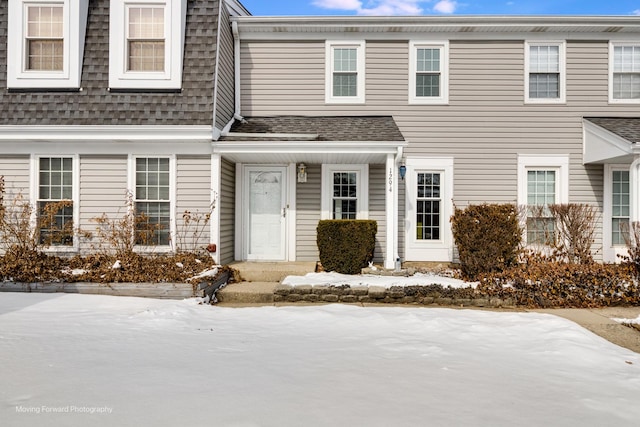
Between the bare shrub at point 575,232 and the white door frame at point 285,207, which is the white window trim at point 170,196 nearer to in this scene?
the white door frame at point 285,207

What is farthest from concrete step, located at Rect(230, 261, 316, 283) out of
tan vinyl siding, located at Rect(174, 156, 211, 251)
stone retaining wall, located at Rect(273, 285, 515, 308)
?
stone retaining wall, located at Rect(273, 285, 515, 308)

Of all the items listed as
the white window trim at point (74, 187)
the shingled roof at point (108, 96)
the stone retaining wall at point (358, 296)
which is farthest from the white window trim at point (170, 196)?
the stone retaining wall at point (358, 296)

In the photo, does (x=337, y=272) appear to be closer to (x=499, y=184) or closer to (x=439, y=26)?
(x=499, y=184)

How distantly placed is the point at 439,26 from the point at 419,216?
4271mm

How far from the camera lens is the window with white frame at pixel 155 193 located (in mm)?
8133

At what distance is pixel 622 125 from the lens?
342 inches

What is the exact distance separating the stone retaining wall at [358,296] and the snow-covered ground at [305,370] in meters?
0.85

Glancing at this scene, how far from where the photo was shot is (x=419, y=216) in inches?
369

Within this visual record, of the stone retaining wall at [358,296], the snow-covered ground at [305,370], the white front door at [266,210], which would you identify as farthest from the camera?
the white front door at [266,210]

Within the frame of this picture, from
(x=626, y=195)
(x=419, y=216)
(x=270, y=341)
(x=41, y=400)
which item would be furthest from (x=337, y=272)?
(x=626, y=195)

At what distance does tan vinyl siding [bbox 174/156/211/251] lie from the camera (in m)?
8.09

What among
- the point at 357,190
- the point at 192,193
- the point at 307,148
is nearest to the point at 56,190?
the point at 192,193

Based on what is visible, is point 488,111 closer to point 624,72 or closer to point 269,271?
point 624,72

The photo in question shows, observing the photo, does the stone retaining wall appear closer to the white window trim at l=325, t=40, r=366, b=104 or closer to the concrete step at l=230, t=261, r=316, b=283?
the concrete step at l=230, t=261, r=316, b=283
